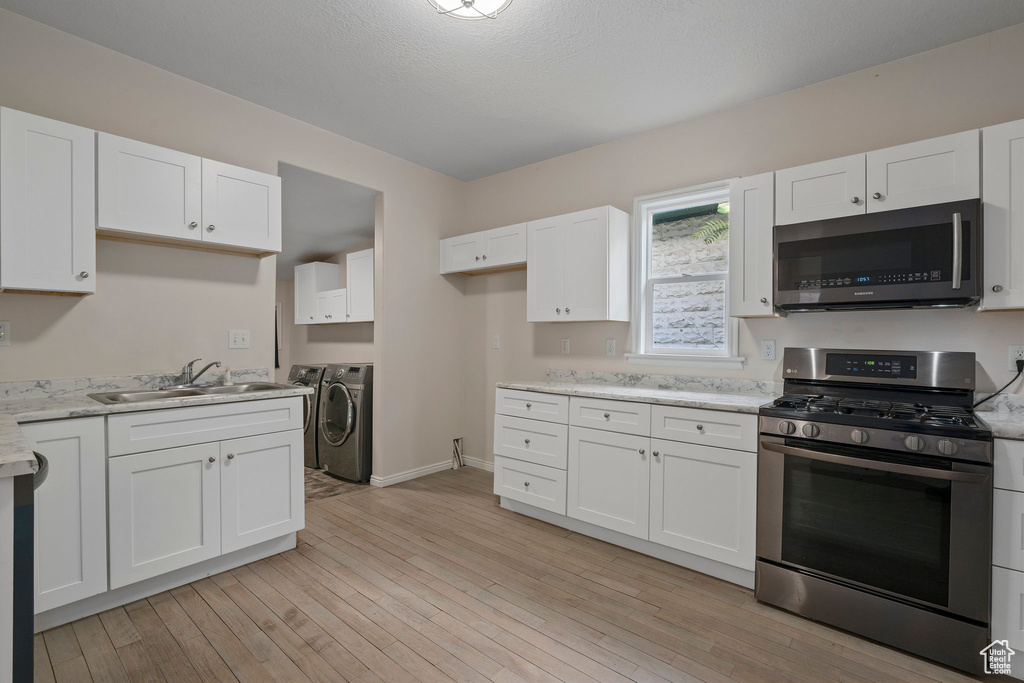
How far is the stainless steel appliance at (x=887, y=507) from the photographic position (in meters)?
1.79

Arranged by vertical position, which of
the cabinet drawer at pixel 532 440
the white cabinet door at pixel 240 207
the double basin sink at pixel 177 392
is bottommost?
the cabinet drawer at pixel 532 440

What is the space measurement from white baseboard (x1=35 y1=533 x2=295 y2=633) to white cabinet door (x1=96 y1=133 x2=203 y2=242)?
1672 mm

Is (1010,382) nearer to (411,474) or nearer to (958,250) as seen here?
(958,250)

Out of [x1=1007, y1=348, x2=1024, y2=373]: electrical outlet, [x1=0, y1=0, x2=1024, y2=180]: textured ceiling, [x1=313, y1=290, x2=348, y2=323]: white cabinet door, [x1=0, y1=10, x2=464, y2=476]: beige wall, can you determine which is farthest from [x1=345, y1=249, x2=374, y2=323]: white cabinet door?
[x1=1007, y1=348, x2=1024, y2=373]: electrical outlet

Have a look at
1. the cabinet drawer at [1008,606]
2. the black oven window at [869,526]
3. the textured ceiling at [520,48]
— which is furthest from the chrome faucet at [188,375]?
the cabinet drawer at [1008,606]

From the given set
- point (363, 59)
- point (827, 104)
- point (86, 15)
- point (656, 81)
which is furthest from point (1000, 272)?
point (86, 15)

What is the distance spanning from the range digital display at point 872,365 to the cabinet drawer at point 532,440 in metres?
1.51

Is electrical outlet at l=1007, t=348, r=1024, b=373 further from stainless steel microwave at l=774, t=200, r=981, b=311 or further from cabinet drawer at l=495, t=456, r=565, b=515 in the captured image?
cabinet drawer at l=495, t=456, r=565, b=515

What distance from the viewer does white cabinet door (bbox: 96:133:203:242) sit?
228cm

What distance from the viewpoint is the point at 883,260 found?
2.25 meters

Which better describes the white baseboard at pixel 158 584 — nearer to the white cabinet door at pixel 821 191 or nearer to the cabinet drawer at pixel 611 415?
the cabinet drawer at pixel 611 415

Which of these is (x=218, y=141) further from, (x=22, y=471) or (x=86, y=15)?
(x=22, y=471)

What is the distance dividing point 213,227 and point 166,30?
0.94 meters

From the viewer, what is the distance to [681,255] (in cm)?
332
